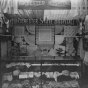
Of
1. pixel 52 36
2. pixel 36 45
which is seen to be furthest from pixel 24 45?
pixel 52 36

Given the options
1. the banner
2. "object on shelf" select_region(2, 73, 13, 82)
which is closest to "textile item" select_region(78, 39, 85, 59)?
the banner

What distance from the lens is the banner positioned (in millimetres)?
2836

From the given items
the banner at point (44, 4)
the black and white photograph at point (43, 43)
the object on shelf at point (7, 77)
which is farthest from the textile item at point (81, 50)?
the object on shelf at point (7, 77)

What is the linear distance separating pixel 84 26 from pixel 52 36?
3.67 ft

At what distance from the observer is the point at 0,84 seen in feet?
10.6

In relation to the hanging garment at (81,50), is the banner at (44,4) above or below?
above

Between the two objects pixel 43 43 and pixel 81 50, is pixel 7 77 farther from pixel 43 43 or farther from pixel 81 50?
pixel 81 50

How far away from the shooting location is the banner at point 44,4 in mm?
2836

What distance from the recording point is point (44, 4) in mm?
2857

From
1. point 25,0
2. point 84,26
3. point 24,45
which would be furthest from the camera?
point 24,45

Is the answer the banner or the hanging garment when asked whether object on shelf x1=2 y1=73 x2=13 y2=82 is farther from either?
the hanging garment

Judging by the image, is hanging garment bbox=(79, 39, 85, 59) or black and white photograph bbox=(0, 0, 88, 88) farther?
hanging garment bbox=(79, 39, 85, 59)

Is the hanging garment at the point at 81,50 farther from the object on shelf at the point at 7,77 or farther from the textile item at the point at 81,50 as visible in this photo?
the object on shelf at the point at 7,77

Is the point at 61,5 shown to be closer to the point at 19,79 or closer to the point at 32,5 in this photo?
the point at 32,5
